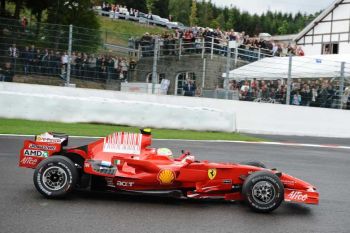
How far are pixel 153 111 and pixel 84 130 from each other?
2759 mm

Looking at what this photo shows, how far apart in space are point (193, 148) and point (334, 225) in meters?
5.80

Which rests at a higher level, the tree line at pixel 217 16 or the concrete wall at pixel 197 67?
the tree line at pixel 217 16

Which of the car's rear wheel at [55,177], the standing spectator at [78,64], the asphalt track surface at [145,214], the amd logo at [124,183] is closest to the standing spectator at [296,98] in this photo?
the standing spectator at [78,64]

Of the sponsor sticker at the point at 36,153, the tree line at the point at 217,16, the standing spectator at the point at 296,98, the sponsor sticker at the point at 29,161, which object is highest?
the tree line at the point at 217,16

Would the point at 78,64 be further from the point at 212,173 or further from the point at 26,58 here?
the point at 212,173

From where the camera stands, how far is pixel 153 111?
15008 mm

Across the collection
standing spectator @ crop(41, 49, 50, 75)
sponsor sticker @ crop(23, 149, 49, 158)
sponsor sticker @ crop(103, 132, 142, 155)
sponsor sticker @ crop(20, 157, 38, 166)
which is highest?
standing spectator @ crop(41, 49, 50, 75)

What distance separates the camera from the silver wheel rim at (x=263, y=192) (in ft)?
17.7

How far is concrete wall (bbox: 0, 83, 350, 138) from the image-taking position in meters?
14.2

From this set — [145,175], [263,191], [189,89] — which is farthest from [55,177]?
[189,89]

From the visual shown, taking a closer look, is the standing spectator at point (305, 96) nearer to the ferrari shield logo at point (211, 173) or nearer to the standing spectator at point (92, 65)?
the standing spectator at point (92, 65)

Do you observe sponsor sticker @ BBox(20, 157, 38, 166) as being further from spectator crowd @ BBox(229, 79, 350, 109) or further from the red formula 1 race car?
spectator crowd @ BBox(229, 79, 350, 109)

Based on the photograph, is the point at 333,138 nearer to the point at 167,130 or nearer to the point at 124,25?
the point at 167,130

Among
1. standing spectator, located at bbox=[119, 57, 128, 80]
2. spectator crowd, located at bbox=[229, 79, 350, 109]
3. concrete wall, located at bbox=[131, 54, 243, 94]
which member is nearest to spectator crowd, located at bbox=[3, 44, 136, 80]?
standing spectator, located at bbox=[119, 57, 128, 80]
